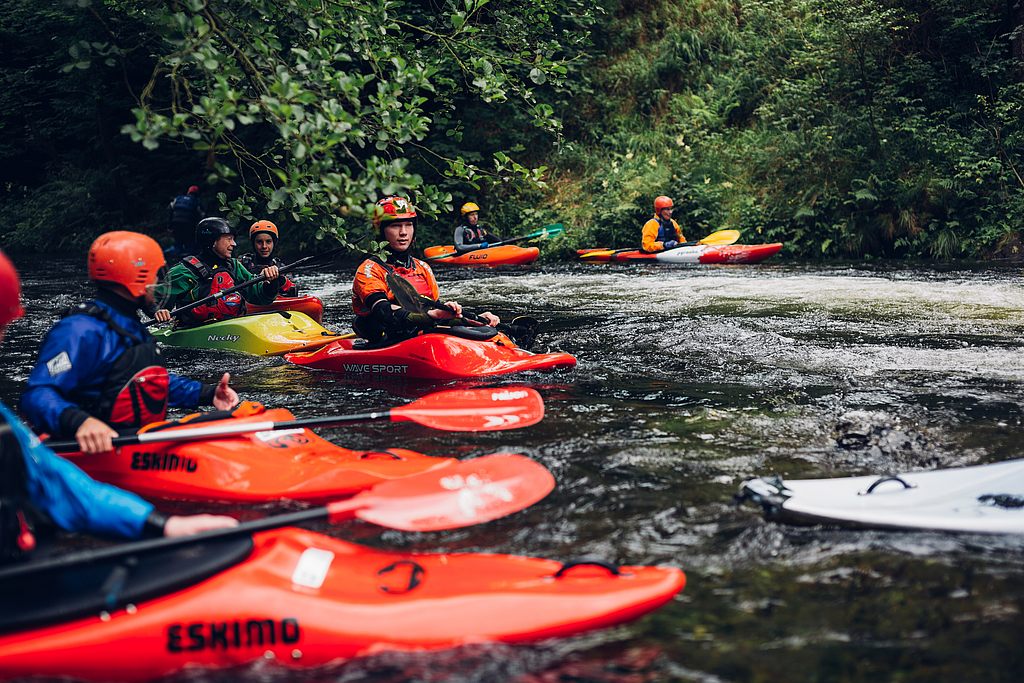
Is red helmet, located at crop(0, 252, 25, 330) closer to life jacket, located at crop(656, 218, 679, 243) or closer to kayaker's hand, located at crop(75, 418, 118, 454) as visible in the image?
kayaker's hand, located at crop(75, 418, 118, 454)

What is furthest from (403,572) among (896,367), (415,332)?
(896,367)

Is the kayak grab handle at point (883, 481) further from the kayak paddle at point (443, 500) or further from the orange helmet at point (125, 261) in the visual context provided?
the orange helmet at point (125, 261)

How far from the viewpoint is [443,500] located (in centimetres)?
334

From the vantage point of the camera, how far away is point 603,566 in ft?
9.72

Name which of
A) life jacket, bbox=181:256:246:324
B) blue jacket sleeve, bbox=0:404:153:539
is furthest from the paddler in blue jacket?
life jacket, bbox=181:256:246:324

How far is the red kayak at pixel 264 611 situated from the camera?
8.50 feet

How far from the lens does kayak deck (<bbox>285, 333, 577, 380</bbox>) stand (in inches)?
273

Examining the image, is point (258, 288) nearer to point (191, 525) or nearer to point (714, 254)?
point (191, 525)

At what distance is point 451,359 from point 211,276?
3.13 meters

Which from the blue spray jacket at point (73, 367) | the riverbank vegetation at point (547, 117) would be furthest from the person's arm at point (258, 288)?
the blue spray jacket at point (73, 367)

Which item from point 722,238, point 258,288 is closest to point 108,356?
point 258,288

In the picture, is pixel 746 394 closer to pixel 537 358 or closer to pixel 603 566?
pixel 537 358

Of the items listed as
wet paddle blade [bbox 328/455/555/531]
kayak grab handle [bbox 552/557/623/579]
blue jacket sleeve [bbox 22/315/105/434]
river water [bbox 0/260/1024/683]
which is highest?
blue jacket sleeve [bbox 22/315/105/434]

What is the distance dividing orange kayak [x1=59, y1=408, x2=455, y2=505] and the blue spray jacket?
13.8 inches
